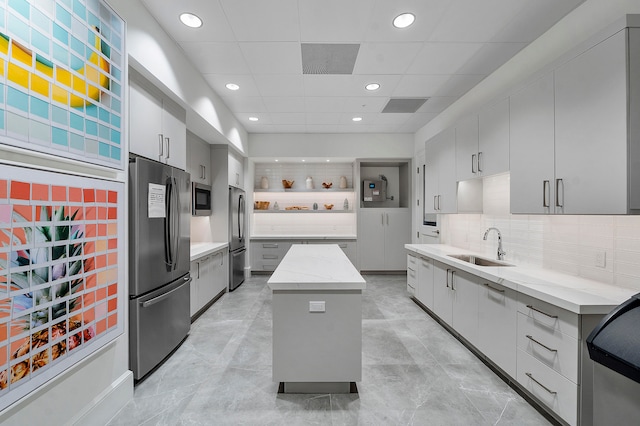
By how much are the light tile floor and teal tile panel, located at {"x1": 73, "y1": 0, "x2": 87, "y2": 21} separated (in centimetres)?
246

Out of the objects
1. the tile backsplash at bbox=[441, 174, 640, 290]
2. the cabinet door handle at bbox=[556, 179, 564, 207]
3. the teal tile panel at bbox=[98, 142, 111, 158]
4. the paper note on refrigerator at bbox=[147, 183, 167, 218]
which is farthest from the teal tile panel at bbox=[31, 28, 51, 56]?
the tile backsplash at bbox=[441, 174, 640, 290]

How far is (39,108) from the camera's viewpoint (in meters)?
1.31

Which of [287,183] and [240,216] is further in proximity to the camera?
[287,183]

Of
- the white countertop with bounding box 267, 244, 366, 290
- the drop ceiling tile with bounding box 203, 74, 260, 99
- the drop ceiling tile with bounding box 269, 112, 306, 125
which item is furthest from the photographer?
the drop ceiling tile with bounding box 269, 112, 306, 125

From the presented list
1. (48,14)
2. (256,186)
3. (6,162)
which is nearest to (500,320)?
(6,162)

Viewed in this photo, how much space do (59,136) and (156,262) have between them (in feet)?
3.98

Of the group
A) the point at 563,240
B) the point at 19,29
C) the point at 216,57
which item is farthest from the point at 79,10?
the point at 563,240

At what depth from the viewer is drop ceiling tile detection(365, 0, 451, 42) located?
209cm

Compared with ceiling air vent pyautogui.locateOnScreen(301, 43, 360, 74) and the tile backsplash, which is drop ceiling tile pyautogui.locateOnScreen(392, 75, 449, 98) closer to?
ceiling air vent pyautogui.locateOnScreen(301, 43, 360, 74)

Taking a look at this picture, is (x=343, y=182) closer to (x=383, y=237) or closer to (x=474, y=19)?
(x=383, y=237)

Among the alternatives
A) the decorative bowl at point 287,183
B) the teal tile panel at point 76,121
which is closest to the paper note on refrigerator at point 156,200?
the teal tile panel at point 76,121

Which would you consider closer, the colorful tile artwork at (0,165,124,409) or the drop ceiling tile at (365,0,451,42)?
the colorful tile artwork at (0,165,124,409)

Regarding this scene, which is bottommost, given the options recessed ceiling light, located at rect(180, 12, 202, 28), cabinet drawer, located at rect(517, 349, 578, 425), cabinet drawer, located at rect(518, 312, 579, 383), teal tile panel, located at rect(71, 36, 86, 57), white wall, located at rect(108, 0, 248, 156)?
cabinet drawer, located at rect(517, 349, 578, 425)

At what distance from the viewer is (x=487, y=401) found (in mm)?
1975
